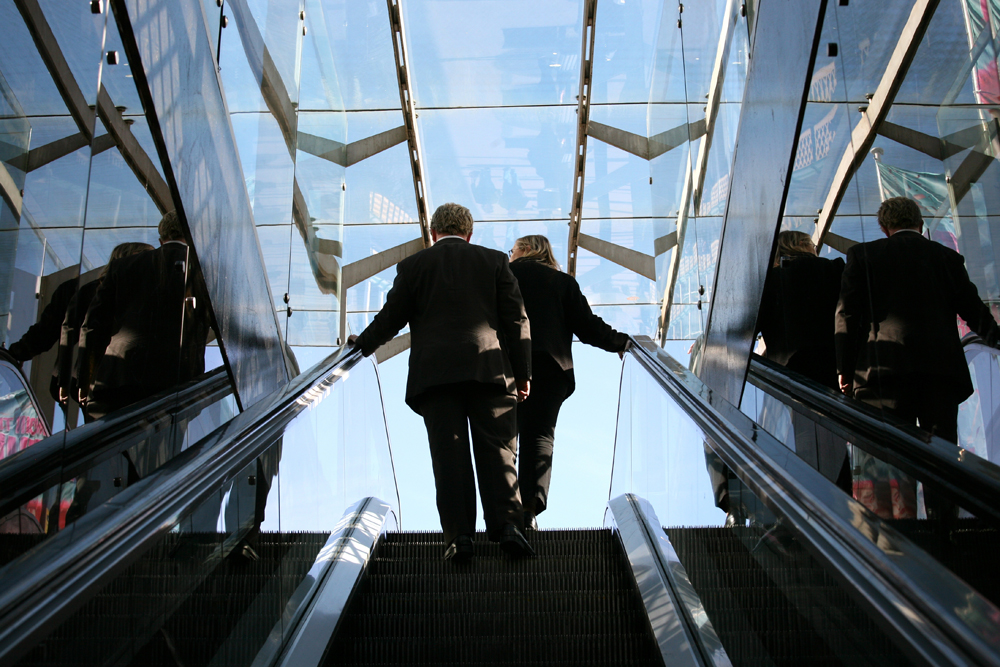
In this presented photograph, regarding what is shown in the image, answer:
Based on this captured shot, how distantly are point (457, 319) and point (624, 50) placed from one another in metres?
7.09

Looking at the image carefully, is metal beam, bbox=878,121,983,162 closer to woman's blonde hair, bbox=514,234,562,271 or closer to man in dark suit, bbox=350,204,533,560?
man in dark suit, bbox=350,204,533,560

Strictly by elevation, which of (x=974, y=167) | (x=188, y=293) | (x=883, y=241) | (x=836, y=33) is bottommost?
(x=188, y=293)

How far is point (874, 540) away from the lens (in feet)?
5.65

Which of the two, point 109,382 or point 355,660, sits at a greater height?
point 109,382

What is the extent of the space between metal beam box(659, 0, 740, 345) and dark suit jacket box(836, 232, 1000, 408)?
257cm

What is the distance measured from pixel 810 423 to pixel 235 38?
3488mm

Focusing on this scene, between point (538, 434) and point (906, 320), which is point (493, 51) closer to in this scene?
point (538, 434)

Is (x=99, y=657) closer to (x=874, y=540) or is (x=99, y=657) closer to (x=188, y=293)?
(x=874, y=540)

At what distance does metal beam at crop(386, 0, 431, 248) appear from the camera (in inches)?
405

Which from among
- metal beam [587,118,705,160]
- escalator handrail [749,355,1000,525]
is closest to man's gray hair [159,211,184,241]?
escalator handrail [749,355,1000,525]

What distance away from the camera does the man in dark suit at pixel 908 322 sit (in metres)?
2.26

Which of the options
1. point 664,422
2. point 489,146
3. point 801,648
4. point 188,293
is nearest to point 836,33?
point 664,422

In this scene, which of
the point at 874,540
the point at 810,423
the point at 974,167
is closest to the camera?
the point at 874,540

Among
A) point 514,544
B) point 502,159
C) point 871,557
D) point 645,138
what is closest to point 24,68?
point 871,557
